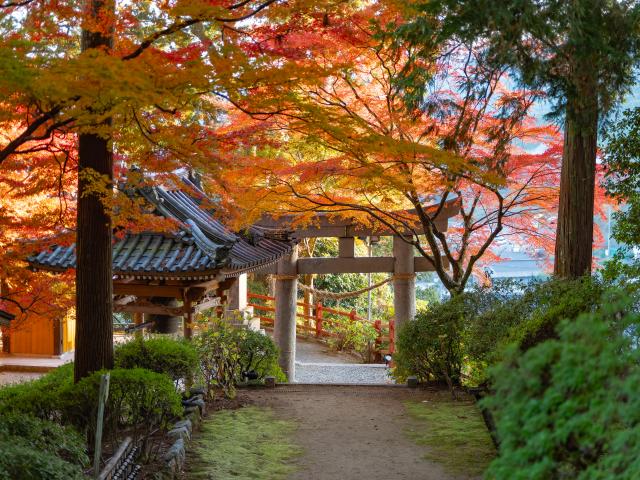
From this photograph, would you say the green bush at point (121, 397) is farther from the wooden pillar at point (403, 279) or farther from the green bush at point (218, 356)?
the wooden pillar at point (403, 279)

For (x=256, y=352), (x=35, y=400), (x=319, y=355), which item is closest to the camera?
(x=35, y=400)

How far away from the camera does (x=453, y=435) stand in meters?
7.62

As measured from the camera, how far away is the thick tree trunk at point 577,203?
8.86 meters

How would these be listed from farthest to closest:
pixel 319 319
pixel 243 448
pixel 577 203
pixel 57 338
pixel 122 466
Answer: pixel 319 319 < pixel 57 338 < pixel 577 203 < pixel 243 448 < pixel 122 466

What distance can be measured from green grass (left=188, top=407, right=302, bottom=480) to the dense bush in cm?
107

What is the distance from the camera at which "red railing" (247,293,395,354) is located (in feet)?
66.0

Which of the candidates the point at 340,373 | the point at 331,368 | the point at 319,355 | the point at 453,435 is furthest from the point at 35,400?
the point at 319,355

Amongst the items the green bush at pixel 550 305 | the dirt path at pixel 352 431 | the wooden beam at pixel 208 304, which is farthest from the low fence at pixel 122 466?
the wooden beam at pixel 208 304

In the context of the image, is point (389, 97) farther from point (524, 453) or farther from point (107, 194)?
point (524, 453)

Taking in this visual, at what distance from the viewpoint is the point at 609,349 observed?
8.60 ft

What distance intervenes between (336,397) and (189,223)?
3201 mm

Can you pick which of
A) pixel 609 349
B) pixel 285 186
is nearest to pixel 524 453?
pixel 609 349

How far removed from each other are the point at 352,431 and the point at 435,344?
2.51 m

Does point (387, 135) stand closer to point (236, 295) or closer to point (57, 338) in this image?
point (236, 295)
